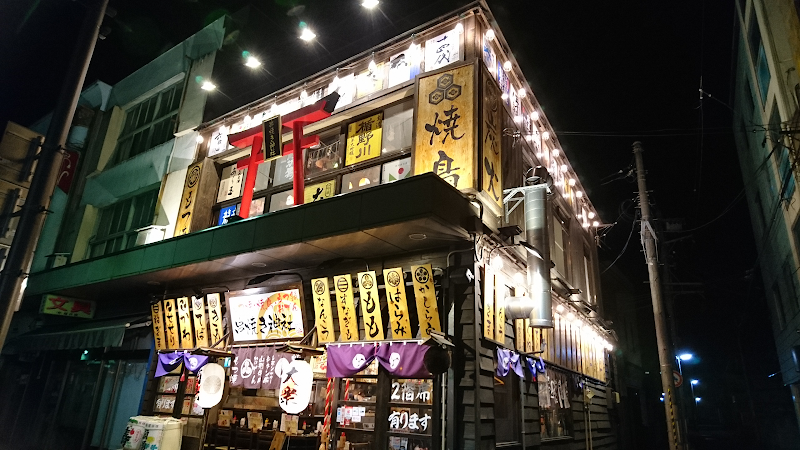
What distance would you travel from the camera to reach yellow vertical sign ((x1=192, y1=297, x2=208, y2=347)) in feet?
44.6

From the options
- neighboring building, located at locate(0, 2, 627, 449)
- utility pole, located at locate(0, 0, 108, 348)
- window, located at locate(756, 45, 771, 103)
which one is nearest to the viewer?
utility pole, located at locate(0, 0, 108, 348)

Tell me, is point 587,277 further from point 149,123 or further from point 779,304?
point 149,123

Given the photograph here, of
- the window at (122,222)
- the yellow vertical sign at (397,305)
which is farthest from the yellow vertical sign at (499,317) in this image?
the window at (122,222)

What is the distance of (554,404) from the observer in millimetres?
14445

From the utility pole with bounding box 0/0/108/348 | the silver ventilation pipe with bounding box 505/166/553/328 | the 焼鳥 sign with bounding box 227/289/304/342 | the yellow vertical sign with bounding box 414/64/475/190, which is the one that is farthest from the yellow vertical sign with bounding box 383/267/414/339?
the utility pole with bounding box 0/0/108/348

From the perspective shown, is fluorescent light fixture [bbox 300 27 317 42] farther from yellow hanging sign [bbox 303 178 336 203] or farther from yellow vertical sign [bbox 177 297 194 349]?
yellow vertical sign [bbox 177 297 194 349]

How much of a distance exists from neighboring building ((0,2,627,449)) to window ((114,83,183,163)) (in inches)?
8.0

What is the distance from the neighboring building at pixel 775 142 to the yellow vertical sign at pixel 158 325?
20140 millimetres

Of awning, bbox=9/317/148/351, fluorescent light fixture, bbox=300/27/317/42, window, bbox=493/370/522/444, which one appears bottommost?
window, bbox=493/370/522/444

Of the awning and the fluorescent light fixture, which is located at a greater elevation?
the fluorescent light fixture

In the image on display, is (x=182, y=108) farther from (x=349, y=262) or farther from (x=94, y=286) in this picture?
(x=349, y=262)

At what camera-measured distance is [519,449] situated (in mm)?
11086

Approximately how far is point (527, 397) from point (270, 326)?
752 centimetres

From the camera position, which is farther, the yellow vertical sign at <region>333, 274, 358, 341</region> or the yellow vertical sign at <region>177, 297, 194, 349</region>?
the yellow vertical sign at <region>177, 297, 194, 349</region>
